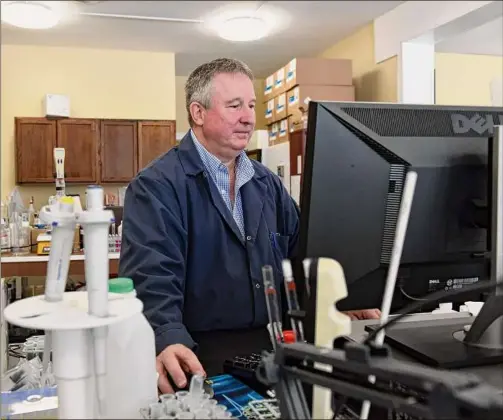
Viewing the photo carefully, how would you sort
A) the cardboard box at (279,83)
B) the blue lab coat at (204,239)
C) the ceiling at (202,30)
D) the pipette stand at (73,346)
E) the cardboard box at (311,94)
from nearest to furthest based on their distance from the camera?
1. the pipette stand at (73,346)
2. the blue lab coat at (204,239)
3. the ceiling at (202,30)
4. the cardboard box at (311,94)
5. the cardboard box at (279,83)

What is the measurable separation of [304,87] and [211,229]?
3.54 m

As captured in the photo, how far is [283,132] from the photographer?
5.21 meters

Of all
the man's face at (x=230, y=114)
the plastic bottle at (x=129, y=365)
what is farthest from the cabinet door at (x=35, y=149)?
the plastic bottle at (x=129, y=365)

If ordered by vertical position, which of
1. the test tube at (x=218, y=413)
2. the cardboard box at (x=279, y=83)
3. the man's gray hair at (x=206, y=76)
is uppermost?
the cardboard box at (x=279, y=83)

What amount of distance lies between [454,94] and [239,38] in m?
2.44

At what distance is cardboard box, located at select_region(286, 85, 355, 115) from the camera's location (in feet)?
15.8

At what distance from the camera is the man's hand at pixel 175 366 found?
960 mm

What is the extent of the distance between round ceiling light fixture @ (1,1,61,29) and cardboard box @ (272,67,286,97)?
1996mm

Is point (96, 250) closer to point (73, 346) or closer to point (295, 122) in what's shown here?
point (73, 346)

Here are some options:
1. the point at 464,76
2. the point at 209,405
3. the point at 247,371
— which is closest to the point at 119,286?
the point at 209,405

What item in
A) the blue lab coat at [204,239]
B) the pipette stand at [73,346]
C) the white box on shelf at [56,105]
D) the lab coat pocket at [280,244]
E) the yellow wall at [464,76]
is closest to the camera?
the pipette stand at [73,346]

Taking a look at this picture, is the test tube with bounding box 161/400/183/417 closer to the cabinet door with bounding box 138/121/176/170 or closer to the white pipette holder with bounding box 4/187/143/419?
the white pipette holder with bounding box 4/187/143/419

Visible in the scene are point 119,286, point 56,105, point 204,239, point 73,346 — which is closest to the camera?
point 73,346

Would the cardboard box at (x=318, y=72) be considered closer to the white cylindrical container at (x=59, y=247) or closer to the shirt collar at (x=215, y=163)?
Answer: the shirt collar at (x=215, y=163)
